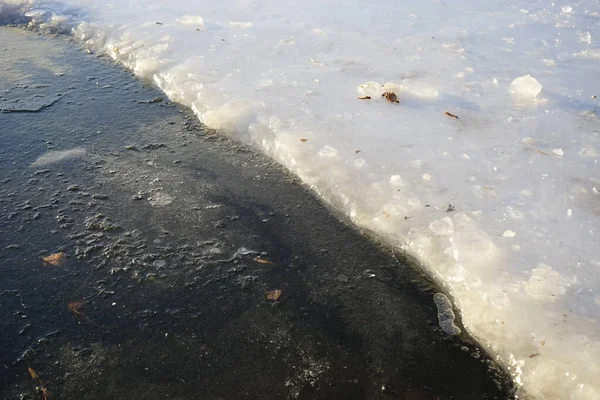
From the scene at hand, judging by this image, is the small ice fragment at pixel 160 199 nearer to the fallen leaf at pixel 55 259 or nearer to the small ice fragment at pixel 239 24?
the fallen leaf at pixel 55 259

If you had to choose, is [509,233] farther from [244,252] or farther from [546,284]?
[244,252]

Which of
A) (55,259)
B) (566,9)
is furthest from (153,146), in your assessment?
(566,9)

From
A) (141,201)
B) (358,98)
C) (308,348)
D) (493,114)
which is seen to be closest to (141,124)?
(141,201)

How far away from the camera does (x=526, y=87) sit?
153 inches

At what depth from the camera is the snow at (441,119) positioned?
2326 millimetres

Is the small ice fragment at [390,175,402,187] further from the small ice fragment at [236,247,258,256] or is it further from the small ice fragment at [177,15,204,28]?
the small ice fragment at [177,15,204,28]

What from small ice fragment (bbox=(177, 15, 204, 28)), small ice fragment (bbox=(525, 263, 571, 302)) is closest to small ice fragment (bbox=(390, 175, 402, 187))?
small ice fragment (bbox=(525, 263, 571, 302))

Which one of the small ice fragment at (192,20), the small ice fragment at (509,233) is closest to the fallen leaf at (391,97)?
Result: the small ice fragment at (509,233)

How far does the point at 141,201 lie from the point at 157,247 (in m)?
0.44

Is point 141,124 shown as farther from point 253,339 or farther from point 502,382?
point 502,382

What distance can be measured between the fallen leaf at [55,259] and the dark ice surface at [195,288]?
0.02m

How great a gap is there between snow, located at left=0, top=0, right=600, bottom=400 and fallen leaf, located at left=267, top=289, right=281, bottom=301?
71cm

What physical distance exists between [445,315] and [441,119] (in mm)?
1737

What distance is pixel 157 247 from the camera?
2600 mm
